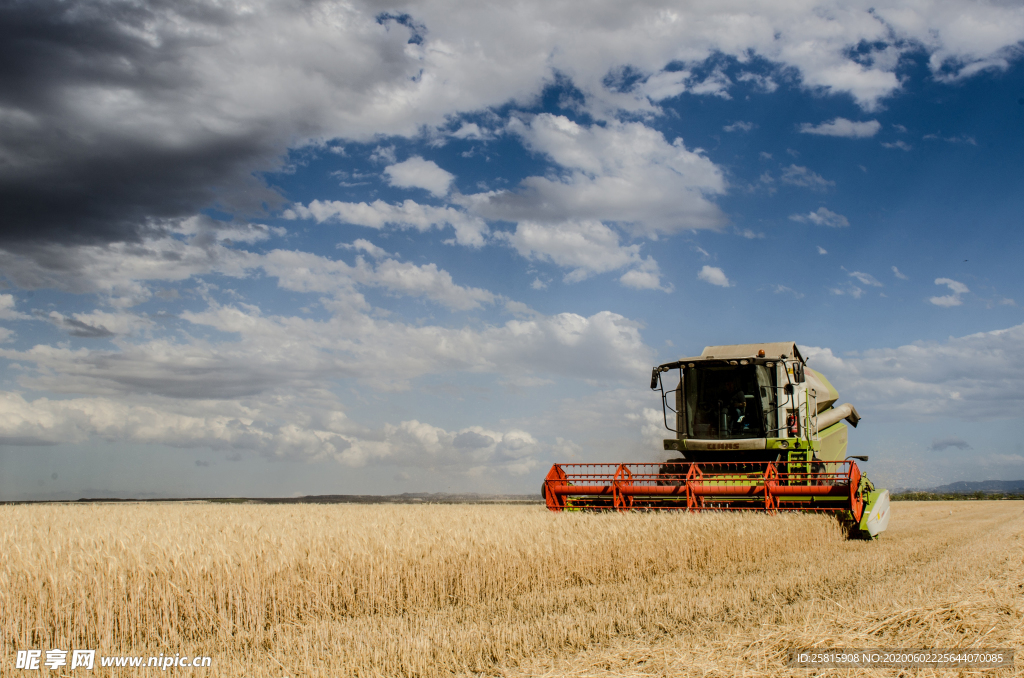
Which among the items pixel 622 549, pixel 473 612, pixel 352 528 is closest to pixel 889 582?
pixel 622 549

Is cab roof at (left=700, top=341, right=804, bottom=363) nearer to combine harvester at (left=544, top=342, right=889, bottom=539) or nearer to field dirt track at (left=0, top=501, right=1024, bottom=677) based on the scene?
combine harvester at (left=544, top=342, right=889, bottom=539)

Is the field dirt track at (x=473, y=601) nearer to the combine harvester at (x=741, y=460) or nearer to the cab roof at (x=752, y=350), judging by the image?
the combine harvester at (x=741, y=460)

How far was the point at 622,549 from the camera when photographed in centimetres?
777

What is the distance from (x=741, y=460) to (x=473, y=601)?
685 cm

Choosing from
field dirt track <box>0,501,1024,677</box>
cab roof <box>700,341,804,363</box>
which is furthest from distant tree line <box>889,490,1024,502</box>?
field dirt track <box>0,501,1024,677</box>

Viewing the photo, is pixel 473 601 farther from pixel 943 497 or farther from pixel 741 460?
pixel 943 497

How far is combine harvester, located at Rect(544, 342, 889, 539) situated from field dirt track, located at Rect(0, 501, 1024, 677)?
1863mm

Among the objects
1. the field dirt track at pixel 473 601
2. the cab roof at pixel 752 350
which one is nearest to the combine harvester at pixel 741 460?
the cab roof at pixel 752 350

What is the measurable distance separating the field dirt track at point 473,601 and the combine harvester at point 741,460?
6.11 feet

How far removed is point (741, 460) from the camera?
38.3 feet

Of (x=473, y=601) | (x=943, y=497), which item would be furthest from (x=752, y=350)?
(x=943, y=497)

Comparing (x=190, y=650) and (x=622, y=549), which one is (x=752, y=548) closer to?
(x=622, y=549)

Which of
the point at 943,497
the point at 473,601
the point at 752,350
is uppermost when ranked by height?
the point at 752,350

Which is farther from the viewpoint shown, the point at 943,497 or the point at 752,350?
the point at 943,497
